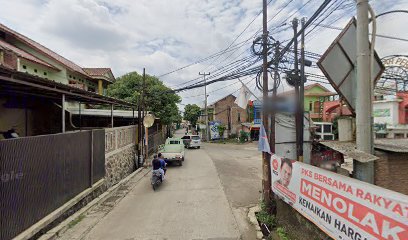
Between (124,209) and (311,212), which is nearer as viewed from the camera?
(311,212)

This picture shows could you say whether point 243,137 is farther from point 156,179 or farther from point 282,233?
point 282,233

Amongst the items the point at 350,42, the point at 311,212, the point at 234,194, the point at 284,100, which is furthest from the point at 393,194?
the point at 234,194

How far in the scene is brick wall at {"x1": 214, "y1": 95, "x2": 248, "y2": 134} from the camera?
1863 inches

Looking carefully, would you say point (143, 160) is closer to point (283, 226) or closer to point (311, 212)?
point (283, 226)

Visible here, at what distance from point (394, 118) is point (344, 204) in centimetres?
2436

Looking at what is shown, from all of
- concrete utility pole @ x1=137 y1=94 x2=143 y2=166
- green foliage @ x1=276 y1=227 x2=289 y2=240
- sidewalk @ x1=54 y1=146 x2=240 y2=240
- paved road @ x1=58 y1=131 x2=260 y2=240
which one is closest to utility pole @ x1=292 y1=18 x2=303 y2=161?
paved road @ x1=58 y1=131 x2=260 y2=240

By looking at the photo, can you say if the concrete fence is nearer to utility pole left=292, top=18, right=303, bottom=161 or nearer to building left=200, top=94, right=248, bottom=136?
utility pole left=292, top=18, right=303, bottom=161

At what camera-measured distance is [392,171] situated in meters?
5.81

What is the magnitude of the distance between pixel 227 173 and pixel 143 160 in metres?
6.87

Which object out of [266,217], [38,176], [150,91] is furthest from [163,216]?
[150,91]

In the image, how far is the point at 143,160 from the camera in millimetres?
18672

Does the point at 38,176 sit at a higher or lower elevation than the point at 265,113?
lower

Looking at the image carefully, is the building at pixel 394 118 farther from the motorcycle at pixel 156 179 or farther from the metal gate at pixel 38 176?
the metal gate at pixel 38 176

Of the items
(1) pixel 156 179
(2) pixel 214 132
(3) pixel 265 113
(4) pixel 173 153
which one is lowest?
(1) pixel 156 179
